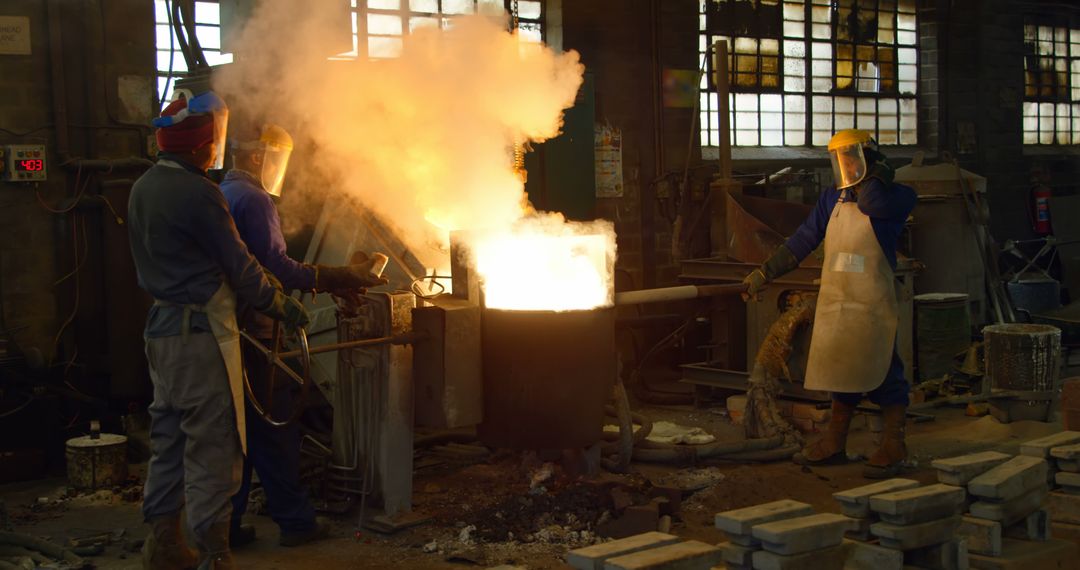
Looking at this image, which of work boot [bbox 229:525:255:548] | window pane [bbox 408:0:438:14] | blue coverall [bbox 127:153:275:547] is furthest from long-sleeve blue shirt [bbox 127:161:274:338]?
window pane [bbox 408:0:438:14]

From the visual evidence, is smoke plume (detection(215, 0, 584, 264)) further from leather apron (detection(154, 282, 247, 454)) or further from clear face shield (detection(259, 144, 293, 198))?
leather apron (detection(154, 282, 247, 454))

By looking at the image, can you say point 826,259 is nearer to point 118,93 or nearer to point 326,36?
point 326,36

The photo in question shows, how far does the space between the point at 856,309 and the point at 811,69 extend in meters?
6.83

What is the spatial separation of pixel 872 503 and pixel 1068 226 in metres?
10.2

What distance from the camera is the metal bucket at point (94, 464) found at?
20.7 feet

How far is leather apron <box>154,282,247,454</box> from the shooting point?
4.25 meters

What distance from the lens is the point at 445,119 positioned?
20.2ft

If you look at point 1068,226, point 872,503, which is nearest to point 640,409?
point 872,503

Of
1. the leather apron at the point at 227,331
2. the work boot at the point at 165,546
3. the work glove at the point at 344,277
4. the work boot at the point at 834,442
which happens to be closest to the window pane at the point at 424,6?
the work glove at the point at 344,277

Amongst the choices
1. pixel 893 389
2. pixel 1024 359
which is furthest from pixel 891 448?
pixel 1024 359

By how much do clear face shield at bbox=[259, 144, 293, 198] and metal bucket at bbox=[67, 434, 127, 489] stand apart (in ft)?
6.64

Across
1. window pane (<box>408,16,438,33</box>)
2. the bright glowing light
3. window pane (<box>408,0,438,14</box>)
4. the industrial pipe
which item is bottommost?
the industrial pipe

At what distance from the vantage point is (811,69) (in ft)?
40.8

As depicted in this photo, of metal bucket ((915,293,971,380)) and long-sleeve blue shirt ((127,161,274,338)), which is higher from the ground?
long-sleeve blue shirt ((127,161,274,338))
